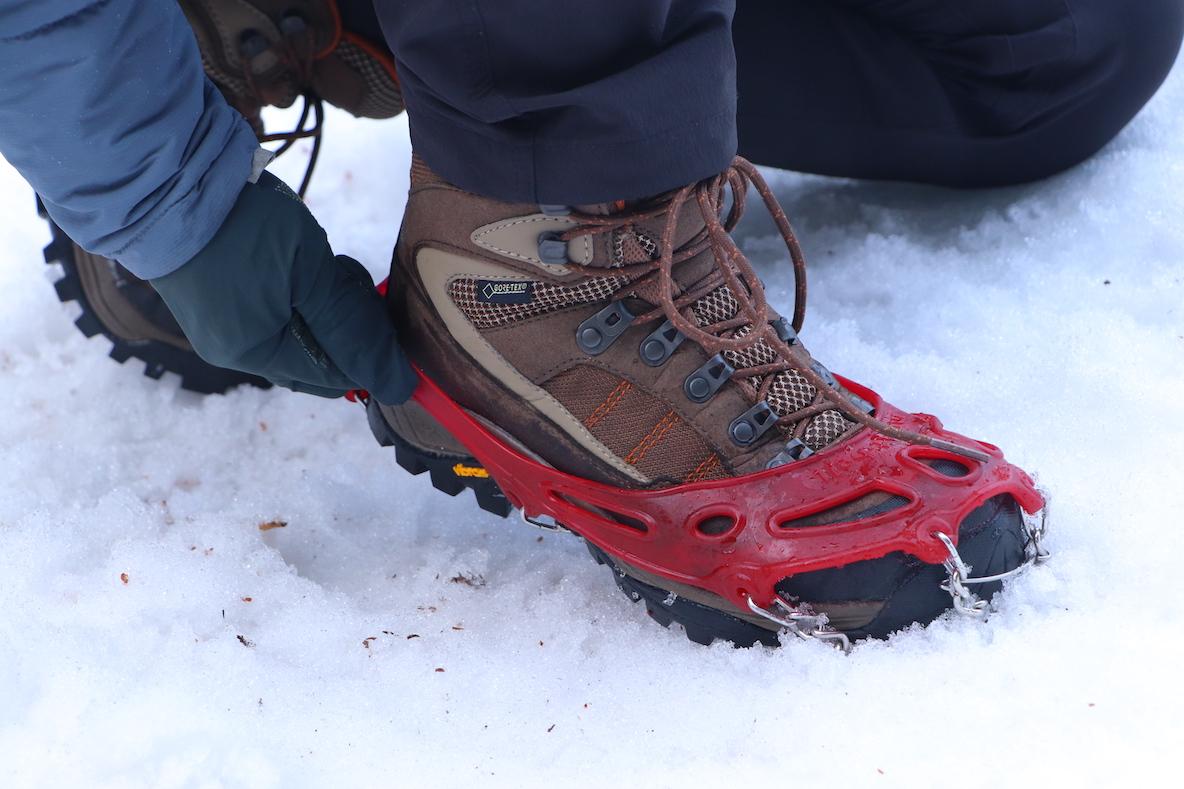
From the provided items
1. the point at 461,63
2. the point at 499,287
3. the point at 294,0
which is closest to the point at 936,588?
the point at 499,287

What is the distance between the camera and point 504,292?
1.01 meters

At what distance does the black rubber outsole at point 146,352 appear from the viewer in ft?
4.65

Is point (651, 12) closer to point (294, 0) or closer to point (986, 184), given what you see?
point (294, 0)

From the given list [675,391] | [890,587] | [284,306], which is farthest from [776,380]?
[284,306]

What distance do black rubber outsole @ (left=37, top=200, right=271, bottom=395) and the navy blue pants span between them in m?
0.51

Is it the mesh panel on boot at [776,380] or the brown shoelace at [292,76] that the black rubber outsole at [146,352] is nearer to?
the brown shoelace at [292,76]

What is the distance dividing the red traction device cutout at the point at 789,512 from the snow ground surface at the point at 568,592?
8 centimetres

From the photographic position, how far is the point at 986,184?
5.24ft

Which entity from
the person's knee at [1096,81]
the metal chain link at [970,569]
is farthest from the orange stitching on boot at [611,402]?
the person's knee at [1096,81]

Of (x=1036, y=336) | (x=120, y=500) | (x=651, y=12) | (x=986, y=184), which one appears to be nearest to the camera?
(x=651, y=12)

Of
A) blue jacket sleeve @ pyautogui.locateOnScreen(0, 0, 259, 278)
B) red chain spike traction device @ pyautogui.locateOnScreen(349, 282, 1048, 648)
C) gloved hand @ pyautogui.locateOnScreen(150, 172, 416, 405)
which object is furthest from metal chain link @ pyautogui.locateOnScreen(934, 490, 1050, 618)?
blue jacket sleeve @ pyautogui.locateOnScreen(0, 0, 259, 278)

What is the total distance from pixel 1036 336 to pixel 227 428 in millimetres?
1070

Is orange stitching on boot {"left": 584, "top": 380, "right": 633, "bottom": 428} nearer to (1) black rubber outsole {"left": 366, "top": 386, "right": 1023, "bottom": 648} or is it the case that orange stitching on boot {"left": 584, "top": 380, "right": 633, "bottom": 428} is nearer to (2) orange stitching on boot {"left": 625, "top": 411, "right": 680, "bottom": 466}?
(2) orange stitching on boot {"left": 625, "top": 411, "right": 680, "bottom": 466}

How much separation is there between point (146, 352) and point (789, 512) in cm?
94
